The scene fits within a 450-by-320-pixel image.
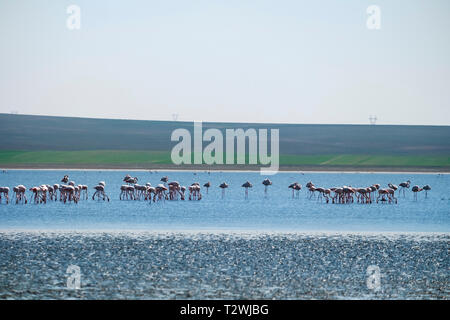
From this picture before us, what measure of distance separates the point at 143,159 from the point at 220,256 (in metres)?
146

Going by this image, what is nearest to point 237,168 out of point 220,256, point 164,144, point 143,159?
point 143,159

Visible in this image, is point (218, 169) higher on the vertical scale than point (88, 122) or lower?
lower

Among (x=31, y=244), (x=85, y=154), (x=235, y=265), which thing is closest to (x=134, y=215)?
(x=31, y=244)

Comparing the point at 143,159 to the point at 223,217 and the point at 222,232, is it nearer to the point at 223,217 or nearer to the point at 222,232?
the point at 223,217

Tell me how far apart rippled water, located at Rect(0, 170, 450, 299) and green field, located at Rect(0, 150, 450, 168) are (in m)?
124

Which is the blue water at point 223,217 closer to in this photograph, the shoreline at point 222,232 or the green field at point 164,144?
the shoreline at point 222,232

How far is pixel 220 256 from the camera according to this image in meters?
20.5

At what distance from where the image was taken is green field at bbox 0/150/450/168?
6156 inches

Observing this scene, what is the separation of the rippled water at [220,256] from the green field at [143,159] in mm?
123692

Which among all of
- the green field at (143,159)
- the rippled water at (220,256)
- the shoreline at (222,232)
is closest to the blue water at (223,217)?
the rippled water at (220,256)

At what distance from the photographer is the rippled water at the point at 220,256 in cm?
1622

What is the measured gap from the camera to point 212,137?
7594 inches

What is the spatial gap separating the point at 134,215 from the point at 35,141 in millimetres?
142408

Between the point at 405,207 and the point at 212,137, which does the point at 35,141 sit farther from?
the point at 405,207
